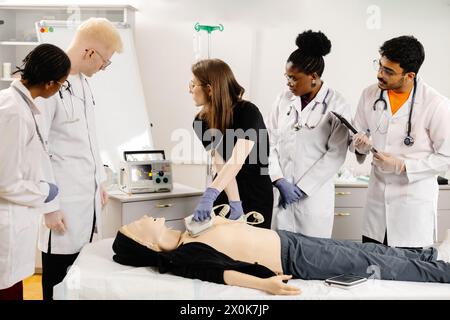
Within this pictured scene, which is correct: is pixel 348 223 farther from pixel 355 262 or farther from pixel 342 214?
pixel 355 262

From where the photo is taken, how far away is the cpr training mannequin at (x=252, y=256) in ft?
5.55

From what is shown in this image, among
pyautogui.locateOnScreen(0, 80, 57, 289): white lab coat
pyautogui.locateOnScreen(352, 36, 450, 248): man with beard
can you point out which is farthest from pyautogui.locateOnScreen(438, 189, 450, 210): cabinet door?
pyautogui.locateOnScreen(0, 80, 57, 289): white lab coat

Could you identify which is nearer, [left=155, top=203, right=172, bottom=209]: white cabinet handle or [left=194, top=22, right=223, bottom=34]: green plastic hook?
[left=155, top=203, right=172, bottom=209]: white cabinet handle

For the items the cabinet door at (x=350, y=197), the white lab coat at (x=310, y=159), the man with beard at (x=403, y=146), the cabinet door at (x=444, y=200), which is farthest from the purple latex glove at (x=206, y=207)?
the cabinet door at (x=444, y=200)

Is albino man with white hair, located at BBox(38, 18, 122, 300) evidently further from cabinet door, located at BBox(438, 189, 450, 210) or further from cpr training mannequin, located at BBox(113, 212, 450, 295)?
Result: cabinet door, located at BBox(438, 189, 450, 210)

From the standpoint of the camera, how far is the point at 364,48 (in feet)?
10.8

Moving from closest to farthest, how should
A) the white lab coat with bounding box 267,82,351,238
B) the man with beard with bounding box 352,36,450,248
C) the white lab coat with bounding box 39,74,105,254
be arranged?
1. the white lab coat with bounding box 39,74,105,254
2. the man with beard with bounding box 352,36,450,248
3. the white lab coat with bounding box 267,82,351,238

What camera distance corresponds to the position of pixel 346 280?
1.70m

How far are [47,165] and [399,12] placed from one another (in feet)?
7.83

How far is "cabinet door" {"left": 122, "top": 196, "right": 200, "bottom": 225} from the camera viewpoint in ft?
8.14

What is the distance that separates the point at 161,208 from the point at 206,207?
70 centimetres

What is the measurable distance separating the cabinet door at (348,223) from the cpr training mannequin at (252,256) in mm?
1144

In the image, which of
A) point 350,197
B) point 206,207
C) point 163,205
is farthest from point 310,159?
point 350,197

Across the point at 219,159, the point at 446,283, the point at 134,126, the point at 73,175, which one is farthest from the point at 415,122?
the point at 134,126
